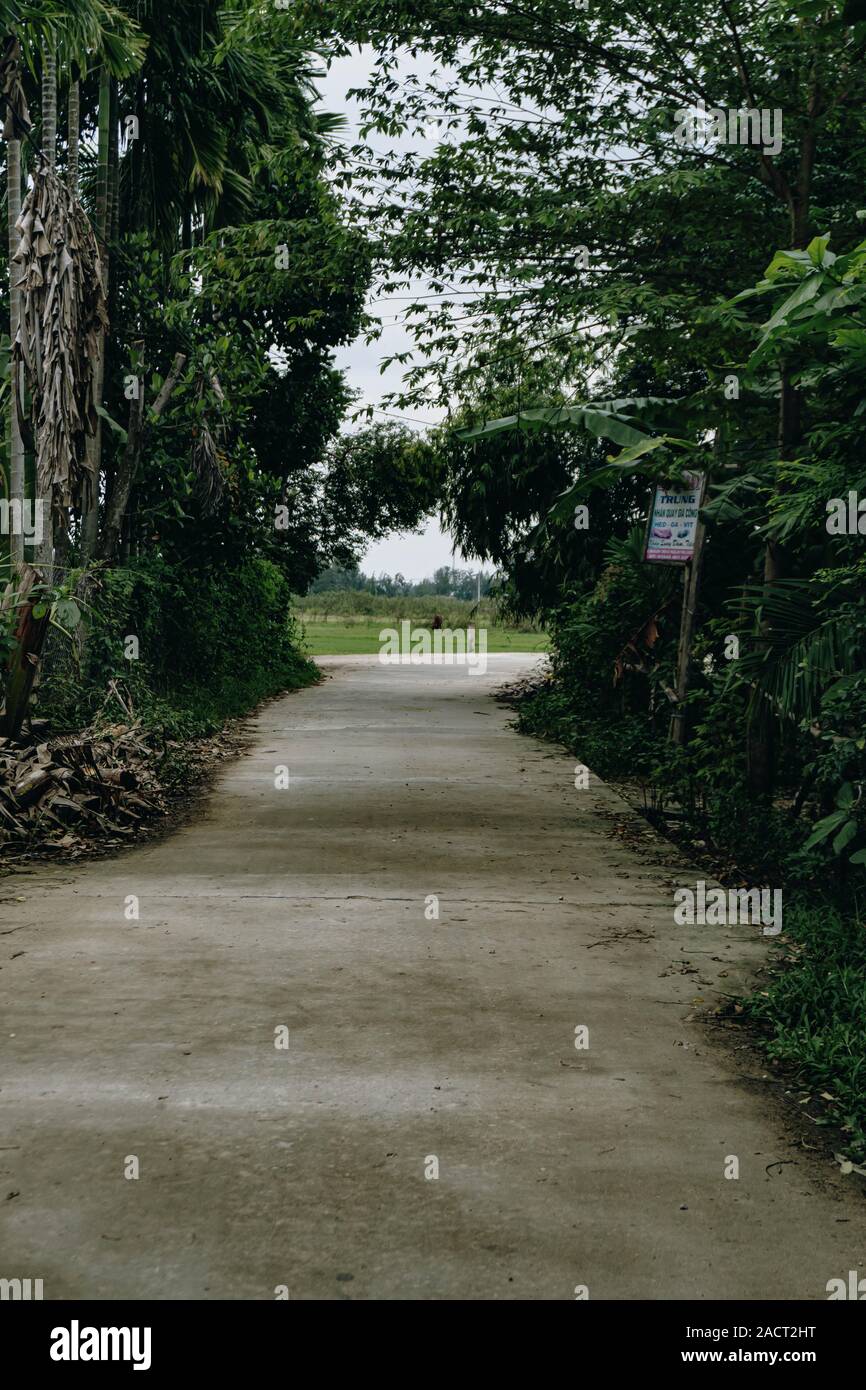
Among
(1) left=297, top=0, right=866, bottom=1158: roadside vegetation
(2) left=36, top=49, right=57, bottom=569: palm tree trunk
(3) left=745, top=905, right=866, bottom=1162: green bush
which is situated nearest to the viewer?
(3) left=745, top=905, right=866, bottom=1162: green bush

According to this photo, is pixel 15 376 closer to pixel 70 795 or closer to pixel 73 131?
pixel 73 131

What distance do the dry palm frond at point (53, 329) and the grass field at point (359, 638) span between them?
19.1 metres

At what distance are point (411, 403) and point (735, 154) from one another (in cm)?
313

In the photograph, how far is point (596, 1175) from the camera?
398 centimetres

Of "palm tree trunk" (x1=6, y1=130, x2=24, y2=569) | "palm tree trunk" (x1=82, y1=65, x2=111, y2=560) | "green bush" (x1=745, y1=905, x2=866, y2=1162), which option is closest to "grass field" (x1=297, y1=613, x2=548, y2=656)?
"palm tree trunk" (x1=82, y1=65, x2=111, y2=560)

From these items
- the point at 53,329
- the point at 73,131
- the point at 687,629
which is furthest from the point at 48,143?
the point at 687,629

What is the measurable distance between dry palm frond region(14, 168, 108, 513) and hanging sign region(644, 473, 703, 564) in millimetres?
5141

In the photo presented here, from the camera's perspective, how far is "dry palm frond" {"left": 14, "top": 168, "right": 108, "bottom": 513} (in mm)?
11477

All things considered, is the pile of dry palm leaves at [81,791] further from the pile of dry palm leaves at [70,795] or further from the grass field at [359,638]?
the grass field at [359,638]

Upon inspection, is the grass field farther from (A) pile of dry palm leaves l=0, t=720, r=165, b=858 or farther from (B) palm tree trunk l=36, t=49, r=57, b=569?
(A) pile of dry palm leaves l=0, t=720, r=165, b=858

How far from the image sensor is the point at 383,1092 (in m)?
4.61

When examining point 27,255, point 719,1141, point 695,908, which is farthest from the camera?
point 27,255

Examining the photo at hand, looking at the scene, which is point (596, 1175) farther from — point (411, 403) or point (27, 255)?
point (27, 255)
